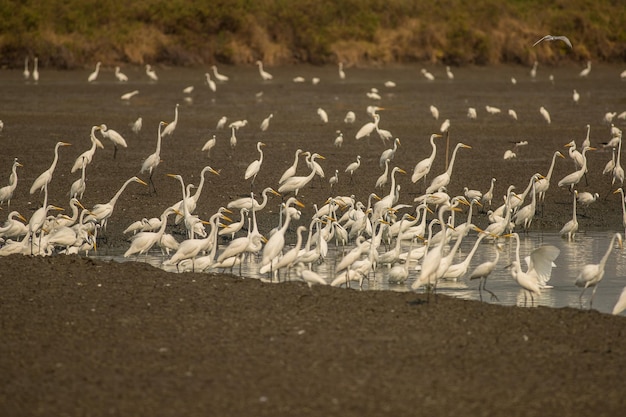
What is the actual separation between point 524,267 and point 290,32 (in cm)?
3879

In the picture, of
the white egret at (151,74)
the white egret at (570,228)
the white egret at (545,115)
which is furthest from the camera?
→ the white egret at (151,74)

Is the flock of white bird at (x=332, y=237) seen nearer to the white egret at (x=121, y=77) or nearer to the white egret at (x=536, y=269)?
the white egret at (x=536, y=269)

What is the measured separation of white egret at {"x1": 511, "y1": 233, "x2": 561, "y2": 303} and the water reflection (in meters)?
0.26

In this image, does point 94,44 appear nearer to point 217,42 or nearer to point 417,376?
point 217,42

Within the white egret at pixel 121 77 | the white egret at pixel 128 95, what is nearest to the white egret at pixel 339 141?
the white egret at pixel 128 95

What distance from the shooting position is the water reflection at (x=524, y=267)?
466 inches

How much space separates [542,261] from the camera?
1157cm

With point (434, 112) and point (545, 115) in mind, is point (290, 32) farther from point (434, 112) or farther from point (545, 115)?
point (545, 115)

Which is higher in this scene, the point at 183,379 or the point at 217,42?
the point at 183,379

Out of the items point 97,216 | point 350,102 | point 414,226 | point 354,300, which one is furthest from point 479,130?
point 354,300

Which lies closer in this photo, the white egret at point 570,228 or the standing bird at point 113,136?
the white egret at point 570,228

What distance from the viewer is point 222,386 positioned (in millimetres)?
7484

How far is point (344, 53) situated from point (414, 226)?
34906mm

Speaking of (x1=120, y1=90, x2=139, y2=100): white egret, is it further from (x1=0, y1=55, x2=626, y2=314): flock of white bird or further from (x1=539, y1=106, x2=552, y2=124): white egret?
(x1=0, y1=55, x2=626, y2=314): flock of white bird
